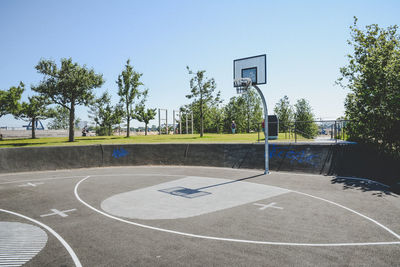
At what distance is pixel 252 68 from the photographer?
18484 mm

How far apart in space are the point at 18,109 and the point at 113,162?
29.4m

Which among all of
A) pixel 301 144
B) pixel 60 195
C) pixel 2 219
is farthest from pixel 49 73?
pixel 301 144

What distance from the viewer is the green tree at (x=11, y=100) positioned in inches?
1565

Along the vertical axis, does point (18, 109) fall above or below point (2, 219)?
above

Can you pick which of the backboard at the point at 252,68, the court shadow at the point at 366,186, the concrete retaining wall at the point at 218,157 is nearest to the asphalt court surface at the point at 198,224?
the court shadow at the point at 366,186

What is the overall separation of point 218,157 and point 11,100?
121 feet

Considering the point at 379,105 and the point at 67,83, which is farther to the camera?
the point at 67,83

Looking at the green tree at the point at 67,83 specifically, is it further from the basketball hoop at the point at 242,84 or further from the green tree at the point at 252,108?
the green tree at the point at 252,108

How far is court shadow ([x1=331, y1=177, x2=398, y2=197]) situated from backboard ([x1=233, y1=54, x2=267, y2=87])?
8098 mm

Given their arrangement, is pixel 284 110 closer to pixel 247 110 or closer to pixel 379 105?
pixel 247 110

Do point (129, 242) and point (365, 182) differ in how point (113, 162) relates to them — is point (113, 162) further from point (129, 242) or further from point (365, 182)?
point (365, 182)

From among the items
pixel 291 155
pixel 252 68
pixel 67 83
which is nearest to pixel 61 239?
pixel 252 68

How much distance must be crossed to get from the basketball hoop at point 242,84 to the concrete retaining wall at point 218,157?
16.1 ft

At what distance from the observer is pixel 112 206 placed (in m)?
10.8
